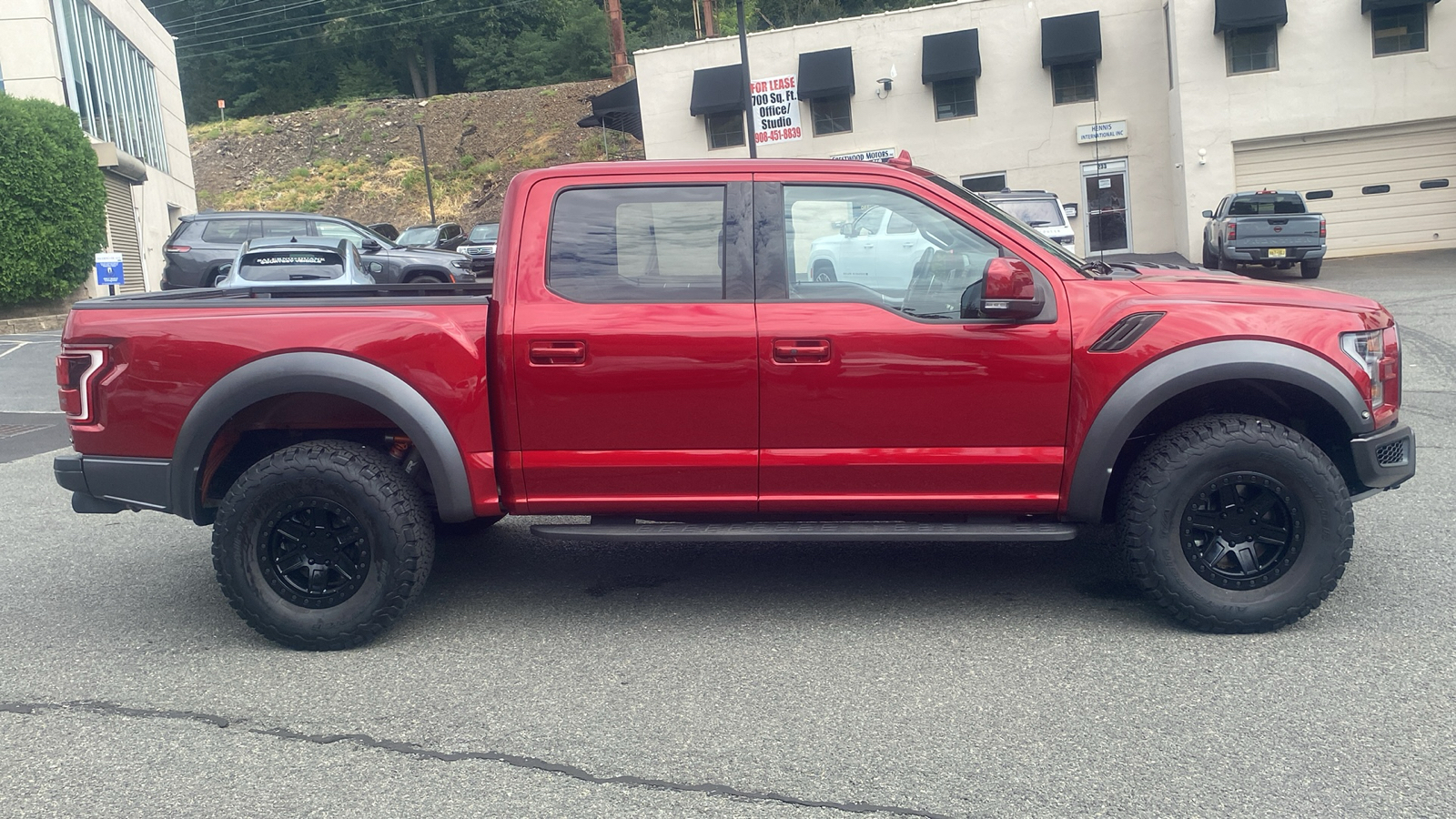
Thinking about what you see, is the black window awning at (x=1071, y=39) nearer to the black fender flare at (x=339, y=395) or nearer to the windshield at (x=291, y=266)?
the windshield at (x=291, y=266)

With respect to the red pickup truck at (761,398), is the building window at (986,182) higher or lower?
higher

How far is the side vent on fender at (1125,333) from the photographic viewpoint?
4.38 m

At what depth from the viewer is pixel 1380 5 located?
25.7 metres

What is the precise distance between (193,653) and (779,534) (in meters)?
2.40

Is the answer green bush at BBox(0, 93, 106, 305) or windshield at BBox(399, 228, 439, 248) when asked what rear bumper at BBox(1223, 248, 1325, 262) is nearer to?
windshield at BBox(399, 228, 439, 248)

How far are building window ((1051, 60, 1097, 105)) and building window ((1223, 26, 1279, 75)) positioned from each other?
328 centimetres

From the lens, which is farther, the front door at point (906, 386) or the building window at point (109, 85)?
the building window at point (109, 85)

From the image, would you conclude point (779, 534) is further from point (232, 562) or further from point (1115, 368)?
point (232, 562)

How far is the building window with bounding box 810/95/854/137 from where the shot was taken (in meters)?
31.1

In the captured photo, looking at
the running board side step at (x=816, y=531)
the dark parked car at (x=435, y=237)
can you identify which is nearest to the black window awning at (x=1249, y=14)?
the dark parked car at (x=435, y=237)

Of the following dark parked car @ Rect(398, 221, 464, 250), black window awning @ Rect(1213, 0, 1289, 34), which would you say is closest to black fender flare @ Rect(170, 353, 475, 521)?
dark parked car @ Rect(398, 221, 464, 250)

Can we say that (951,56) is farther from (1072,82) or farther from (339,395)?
(339,395)

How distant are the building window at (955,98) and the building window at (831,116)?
235cm

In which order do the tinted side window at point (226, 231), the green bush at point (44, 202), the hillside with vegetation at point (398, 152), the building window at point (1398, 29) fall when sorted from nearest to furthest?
the tinted side window at point (226, 231) < the green bush at point (44, 202) < the building window at point (1398, 29) < the hillside with vegetation at point (398, 152)
